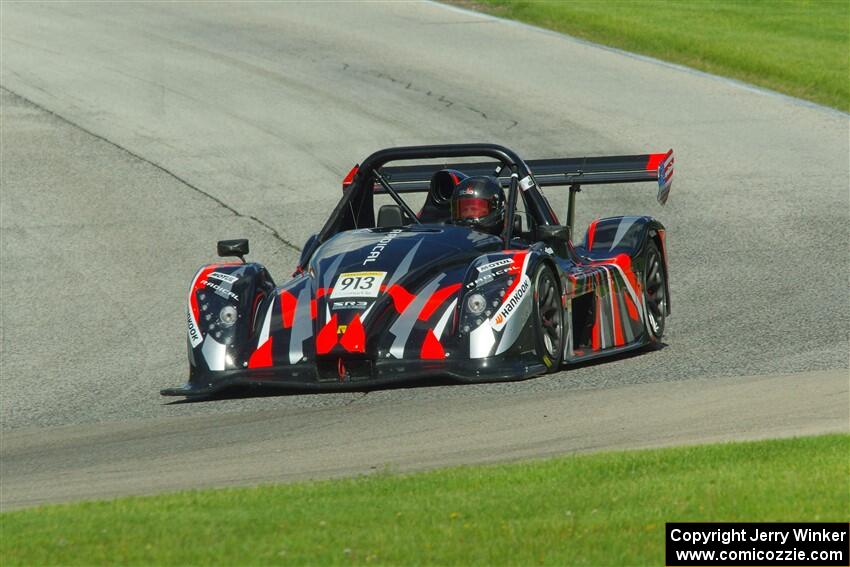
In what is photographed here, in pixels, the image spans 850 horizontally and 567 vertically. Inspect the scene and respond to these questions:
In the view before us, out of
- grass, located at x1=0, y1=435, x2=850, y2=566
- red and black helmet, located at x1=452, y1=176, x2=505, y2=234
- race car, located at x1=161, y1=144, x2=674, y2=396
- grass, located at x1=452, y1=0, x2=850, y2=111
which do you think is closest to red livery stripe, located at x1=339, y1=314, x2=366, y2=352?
race car, located at x1=161, y1=144, x2=674, y2=396

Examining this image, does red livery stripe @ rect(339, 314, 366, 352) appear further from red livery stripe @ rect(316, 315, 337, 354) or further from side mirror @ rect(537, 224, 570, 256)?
side mirror @ rect(537, 224, 570, 256)

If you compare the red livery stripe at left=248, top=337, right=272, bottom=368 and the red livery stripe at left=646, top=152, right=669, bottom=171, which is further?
the red livery stripe at left=646, top=152, right=669, bottom=171

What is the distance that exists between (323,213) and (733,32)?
12613 mm

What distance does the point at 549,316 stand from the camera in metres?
9.91

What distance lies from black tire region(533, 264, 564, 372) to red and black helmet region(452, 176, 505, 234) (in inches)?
31.7

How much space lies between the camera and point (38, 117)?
21172 millimetres

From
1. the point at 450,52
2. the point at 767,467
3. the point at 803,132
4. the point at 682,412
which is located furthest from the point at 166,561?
the point at 450,52

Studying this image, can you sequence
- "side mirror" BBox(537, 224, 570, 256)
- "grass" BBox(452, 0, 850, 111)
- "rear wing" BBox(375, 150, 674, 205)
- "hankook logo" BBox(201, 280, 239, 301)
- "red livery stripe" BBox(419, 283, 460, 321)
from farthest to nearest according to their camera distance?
"grass" BBox(452, 0, 850, 111) → "rear wing" BBox(375, 150, 674, 205) → "side mirror" BBox(537, 224, 570, 256) → "hankook logo" BBox(201, 280, 239, 301) → "red livery stripe" BBox(419, 283, 460, 321)

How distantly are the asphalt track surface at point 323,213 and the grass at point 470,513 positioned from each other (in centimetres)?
63

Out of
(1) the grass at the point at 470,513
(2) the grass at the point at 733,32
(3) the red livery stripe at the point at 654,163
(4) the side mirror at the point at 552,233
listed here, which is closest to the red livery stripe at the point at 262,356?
(4) the side mirror at the point at 552,233

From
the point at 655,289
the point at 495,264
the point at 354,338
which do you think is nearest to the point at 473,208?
the point at 495,264

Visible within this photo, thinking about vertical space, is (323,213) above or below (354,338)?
below

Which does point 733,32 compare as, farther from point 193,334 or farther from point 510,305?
point 193,334

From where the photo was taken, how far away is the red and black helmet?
34.8 ft
